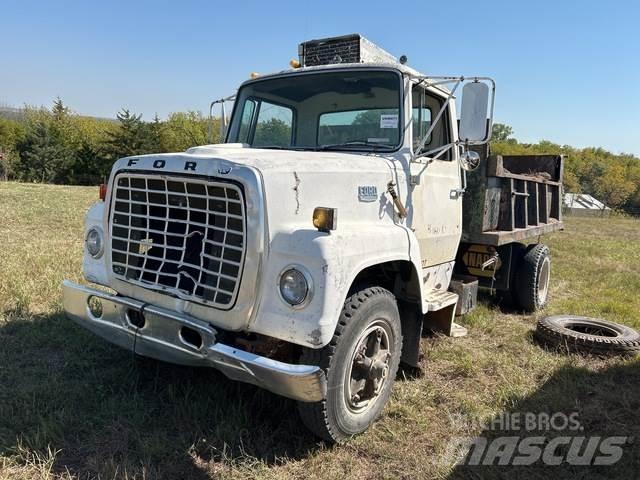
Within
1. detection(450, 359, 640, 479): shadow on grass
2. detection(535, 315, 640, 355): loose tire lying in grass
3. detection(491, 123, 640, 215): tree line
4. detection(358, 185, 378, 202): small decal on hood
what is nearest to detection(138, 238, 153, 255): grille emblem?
detection(358, 185, 378, 202): small decal on hood

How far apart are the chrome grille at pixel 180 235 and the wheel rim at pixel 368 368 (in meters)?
0.94

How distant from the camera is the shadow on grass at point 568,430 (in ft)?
9.90

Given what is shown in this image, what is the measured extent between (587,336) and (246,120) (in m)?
3.97

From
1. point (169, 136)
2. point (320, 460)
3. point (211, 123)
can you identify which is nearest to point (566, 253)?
point (211, 123)

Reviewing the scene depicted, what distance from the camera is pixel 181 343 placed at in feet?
9.37

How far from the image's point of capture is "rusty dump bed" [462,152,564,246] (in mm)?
5348

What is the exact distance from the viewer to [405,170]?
3811mm

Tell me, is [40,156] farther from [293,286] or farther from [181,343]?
[293,286]

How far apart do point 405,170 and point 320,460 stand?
2162 millimetres

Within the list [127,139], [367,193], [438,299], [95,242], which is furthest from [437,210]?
[127,139]

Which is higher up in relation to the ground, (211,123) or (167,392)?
(211,123)

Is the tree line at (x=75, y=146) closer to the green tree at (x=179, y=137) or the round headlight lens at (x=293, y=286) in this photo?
the green tree at (x=179, y=137)

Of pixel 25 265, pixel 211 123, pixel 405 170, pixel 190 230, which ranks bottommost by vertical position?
pixel 25 265

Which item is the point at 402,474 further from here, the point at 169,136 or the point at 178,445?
the point at 169,136
